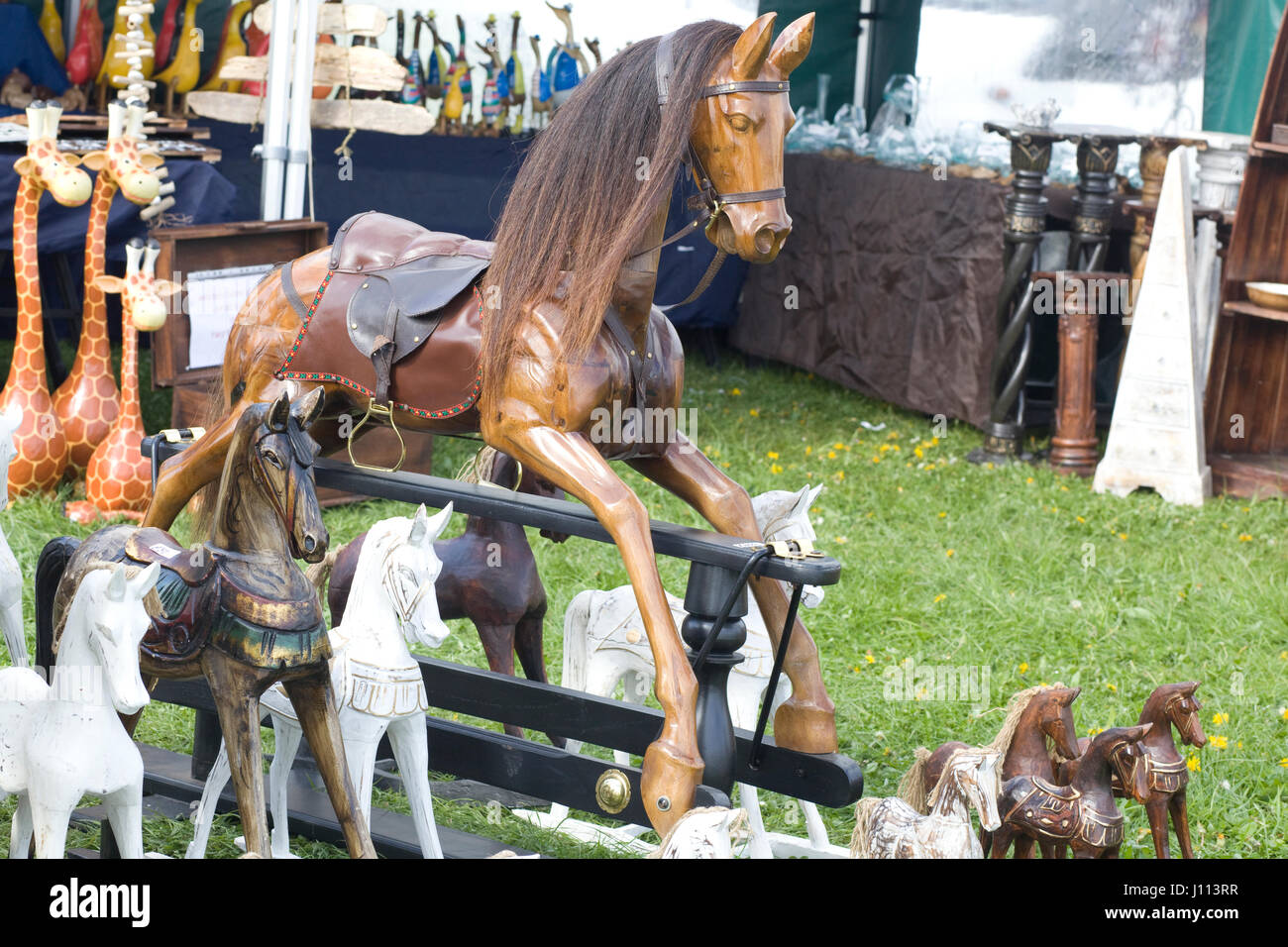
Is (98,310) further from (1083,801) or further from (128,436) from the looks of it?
(1083,801)

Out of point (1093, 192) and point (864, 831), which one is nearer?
point (864, 831)

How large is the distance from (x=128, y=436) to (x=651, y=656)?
106 inches

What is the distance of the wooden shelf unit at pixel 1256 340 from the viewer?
249 inches

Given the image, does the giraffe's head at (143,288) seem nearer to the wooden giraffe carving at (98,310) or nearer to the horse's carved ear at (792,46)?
the wooden giraffe carving at (98,310)

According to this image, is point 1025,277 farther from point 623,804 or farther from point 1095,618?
point 623,804

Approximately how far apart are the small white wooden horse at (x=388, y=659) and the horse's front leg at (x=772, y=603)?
1.56ft

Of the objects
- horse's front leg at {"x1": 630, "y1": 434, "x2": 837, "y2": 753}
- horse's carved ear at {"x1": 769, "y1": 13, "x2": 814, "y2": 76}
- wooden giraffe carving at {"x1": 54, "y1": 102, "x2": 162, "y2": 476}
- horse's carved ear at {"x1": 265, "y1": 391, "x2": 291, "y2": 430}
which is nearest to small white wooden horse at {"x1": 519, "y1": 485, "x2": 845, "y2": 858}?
horse's front leg at {"x1": 630, "y1": 434, "x2": 837, "y2": 753}

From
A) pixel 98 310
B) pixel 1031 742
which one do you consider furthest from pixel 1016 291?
pixel 1031 742

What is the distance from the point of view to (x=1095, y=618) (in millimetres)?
4969

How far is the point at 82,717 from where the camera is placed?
2.36 m

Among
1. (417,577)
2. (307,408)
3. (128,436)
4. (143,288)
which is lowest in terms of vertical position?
(128,436)

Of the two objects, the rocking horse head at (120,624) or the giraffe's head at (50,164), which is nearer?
the rocking horse head at (120,624)

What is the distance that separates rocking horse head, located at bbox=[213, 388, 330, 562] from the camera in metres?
2.43

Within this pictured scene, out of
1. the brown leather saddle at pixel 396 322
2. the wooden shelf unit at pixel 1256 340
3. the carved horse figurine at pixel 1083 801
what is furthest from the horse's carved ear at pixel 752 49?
the wooden shelf unit at pixel 1256 340
